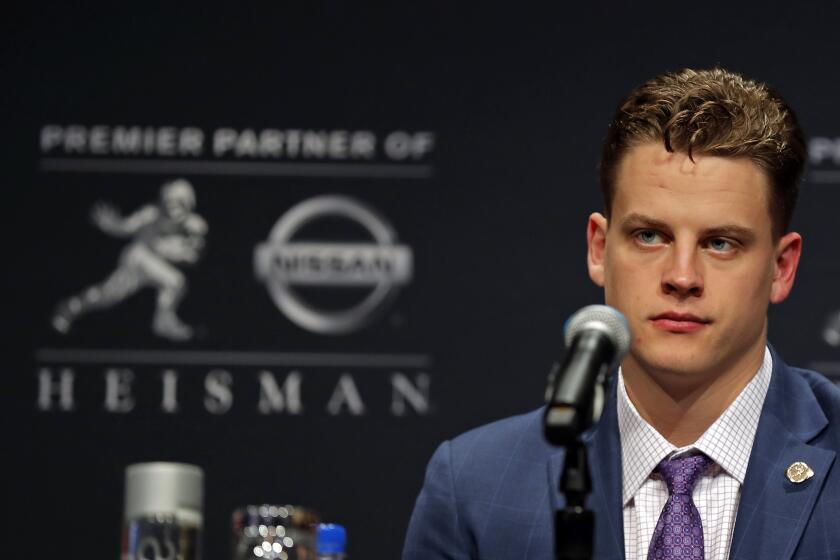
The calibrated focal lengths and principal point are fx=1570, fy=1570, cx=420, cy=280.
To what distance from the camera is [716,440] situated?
2.54 meters

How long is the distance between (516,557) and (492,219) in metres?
1.72

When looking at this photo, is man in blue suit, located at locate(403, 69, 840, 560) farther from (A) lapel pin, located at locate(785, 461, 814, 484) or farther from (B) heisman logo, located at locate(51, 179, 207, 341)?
(B) heisman logo, located at locate(51, 179, 207, 341)

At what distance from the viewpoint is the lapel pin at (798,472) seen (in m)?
2.52

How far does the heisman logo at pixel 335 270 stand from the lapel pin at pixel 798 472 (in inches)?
70.7

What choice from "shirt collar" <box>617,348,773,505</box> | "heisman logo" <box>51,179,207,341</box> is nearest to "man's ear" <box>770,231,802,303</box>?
"shirt collar" <box>617,348,773,505</box>

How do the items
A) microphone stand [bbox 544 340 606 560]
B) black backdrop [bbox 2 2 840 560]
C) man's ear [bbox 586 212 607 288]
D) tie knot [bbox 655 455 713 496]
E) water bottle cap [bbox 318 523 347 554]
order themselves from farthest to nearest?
black backdrop [bbox 2 2 840 560]
man's ear [bbox 586 212 607 288]
tie knot [bbox 655 455 713 496]
water bottle cap [bbox 318 523 347 554]
microphone stand [bbox 544 340 606 560]

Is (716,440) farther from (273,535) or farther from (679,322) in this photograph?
(273,535)

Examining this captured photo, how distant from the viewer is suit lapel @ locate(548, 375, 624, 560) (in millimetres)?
2527

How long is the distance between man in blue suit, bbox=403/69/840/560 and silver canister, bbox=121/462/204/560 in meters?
0.76

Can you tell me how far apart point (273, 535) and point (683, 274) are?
0.74m

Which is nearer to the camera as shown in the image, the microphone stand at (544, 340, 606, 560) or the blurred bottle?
the microphone stand at (544, 340, 606, 560)

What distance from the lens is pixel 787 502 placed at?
8.17ft

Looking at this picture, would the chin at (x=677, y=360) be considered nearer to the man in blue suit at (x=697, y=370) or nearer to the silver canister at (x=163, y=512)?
the man in blue suit at (x=697, y=370)

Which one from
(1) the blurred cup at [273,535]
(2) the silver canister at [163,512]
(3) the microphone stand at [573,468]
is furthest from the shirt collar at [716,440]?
(2) the silver canister at [163,512]
